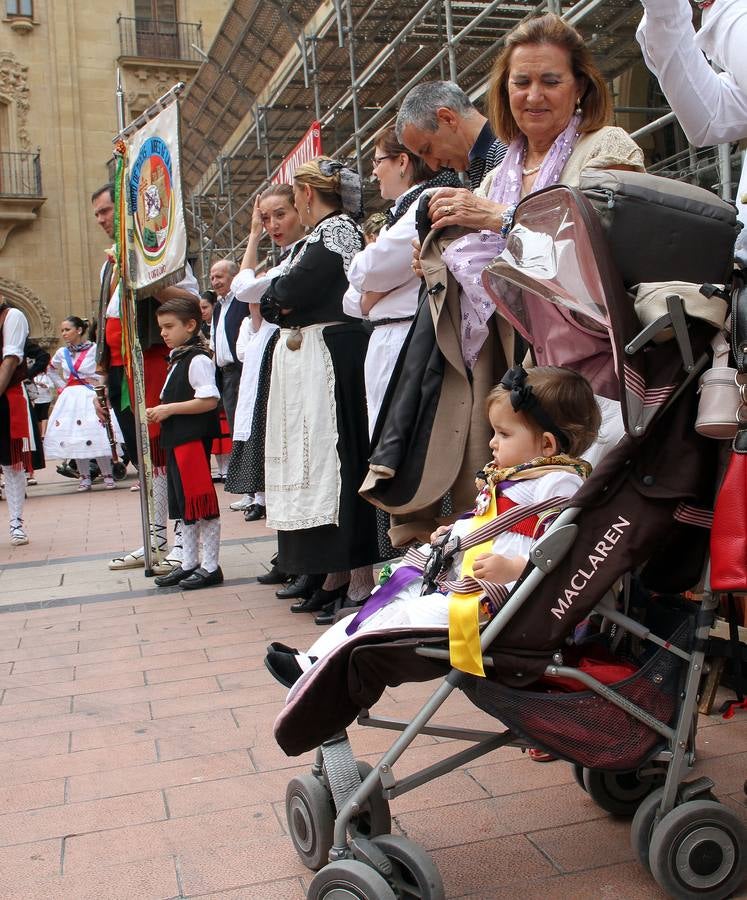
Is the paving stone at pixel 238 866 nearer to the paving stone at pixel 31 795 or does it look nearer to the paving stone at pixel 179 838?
the paving stone at pixel 179 838

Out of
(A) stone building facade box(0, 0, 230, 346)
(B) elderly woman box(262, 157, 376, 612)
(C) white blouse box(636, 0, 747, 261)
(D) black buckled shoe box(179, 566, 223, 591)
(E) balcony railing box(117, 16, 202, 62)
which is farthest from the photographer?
(E) balcony railing box(117, 16, 202, 62)

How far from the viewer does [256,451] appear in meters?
5.52

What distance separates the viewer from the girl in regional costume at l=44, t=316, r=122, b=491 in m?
12.1

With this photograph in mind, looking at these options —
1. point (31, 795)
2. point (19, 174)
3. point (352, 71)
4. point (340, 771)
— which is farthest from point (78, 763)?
point (19, 174)

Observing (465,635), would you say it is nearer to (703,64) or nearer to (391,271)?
(703,64)

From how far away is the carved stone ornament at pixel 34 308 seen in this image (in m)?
28.2

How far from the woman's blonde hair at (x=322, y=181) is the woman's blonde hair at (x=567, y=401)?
2664 millimetres

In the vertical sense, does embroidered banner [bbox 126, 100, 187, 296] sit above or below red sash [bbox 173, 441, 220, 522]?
above

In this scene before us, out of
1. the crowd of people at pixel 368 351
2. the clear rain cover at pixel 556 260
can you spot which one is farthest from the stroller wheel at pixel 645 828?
the clear rain cover at pixel 556 260

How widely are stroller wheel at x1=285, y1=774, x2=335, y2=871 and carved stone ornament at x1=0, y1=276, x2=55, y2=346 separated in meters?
27.2

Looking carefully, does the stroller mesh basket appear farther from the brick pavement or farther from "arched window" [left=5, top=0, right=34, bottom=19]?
"arched window" [left=5, top=0, right=34, bottom=19]

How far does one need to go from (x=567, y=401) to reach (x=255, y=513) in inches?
258

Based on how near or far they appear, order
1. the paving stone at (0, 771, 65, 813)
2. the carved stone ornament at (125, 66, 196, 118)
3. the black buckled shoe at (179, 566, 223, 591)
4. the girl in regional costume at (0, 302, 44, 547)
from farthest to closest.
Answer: the carved stone ornament at (125, 66, 196, 118), the girl in regional costume at (0, 302, 44, 547), the black buckled shoe at (179, 566, 223, 591), the paving stone at (0, 771, 65, 813)

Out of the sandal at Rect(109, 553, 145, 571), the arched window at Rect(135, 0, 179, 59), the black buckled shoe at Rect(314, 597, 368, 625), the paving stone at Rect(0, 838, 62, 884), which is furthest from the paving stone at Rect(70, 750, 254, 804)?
the arched window at Rect(135, 0, 179, 59)
